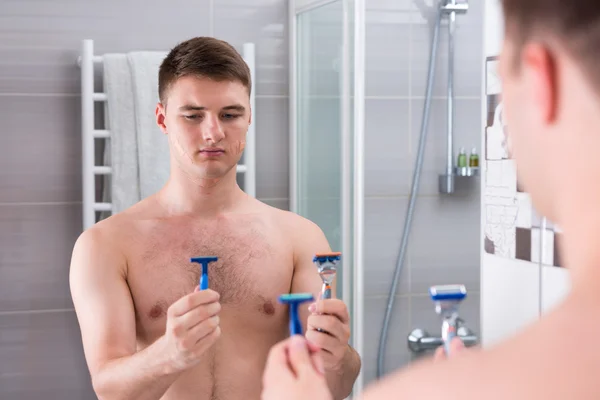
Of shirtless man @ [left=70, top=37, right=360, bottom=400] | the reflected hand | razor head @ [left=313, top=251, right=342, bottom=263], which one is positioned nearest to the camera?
the reflected hand

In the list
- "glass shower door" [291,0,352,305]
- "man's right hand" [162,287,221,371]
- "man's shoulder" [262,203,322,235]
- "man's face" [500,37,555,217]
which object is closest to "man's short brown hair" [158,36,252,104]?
"man's shoulder" [262,203,322,235]

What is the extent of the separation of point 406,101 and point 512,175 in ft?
2.93

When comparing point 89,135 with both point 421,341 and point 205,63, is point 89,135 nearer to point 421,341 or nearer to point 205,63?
point 205,63

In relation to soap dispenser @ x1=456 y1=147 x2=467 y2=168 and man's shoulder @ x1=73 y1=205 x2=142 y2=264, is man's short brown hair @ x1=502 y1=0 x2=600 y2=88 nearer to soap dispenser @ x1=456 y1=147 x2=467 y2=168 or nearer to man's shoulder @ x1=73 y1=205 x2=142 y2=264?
man's shoulder @ x1=73 y1=205 x2=142 y2=264

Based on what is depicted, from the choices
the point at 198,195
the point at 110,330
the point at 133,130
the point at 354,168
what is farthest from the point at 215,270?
the point at 133,130

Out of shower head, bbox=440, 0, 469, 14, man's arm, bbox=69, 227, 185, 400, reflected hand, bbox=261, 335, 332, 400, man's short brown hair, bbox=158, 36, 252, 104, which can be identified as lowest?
man's arm, bbox=69, 227, 185, 400

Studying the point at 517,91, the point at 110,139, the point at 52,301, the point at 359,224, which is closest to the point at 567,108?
the point at 517,91

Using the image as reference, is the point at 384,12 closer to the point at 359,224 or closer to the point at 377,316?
the point at 359,224

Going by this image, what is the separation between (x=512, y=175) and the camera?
4.03 feet

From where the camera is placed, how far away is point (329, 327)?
44.9 inches

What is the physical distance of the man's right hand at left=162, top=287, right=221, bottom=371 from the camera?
117 centimetres

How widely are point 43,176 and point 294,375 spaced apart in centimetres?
194

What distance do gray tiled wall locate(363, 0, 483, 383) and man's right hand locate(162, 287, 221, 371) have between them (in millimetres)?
922

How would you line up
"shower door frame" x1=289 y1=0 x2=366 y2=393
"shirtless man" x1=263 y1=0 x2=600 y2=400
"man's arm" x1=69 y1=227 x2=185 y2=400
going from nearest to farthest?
"shirtless man" x1=263 y1=0 x2=600 y2=400, "man's arm" x1=69 y1=227 x2=185 y2=400, "shower door frame" x1=289 y1=0 x2=366 y2=393
